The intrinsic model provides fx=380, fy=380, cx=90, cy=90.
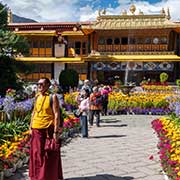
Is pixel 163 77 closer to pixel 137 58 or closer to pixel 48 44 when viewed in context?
pixel 137 58

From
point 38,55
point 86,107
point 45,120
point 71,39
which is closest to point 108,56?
point 71,39

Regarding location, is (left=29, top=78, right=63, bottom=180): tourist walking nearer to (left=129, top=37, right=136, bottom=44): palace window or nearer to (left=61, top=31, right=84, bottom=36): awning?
(left=129, top=37, right=136, bottom=44): palace window

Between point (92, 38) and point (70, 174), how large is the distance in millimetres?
33235

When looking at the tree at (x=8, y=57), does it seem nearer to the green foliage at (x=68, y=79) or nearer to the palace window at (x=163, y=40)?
the green foliage at (x=68, y=79)

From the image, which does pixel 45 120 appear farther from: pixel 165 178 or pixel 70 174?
pixel 165 178

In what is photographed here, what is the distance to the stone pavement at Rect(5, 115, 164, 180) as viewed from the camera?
6.62m

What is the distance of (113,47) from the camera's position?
127 feet

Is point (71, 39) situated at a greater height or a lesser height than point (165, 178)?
greater

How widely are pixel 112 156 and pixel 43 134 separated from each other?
277 cm

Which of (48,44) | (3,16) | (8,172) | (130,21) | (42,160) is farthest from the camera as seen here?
(48,44)

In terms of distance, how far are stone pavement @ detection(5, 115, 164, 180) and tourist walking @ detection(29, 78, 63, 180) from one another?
0.71 meters

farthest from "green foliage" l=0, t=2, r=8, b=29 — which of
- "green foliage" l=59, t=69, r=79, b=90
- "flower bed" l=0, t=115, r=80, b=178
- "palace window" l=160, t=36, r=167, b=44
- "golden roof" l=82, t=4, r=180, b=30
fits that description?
"palace window" l=160, t=36, r=167, b=44

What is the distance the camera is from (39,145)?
5.75m

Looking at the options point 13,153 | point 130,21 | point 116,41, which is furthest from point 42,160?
point 116,41
